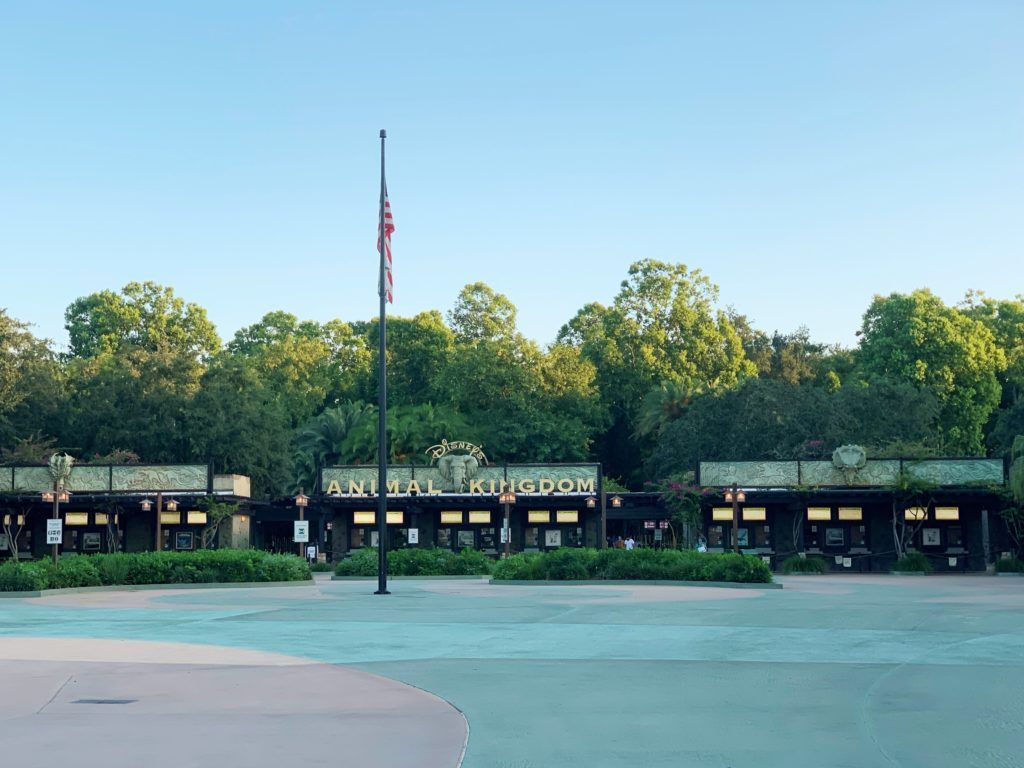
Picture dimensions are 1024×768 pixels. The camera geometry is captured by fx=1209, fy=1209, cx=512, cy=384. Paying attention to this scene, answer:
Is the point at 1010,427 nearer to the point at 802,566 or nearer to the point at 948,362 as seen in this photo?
the point at 948,362

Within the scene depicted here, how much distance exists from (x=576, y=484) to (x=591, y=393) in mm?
25480

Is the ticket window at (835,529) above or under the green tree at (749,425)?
under

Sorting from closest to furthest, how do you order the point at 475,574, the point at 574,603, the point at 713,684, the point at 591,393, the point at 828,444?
the point at 713,684
the point at 574,603
the point at 475,574
the point at 828,444
the point at 591,393

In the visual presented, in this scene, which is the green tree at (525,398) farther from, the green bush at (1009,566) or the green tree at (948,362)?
the green bush at (1009,566)

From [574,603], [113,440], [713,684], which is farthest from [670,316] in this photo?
[713,684]

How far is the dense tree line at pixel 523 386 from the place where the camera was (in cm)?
7300

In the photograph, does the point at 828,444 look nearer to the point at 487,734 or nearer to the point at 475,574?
the point at 475,574

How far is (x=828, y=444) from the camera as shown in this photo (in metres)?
68.2

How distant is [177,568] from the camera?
38250 millimetres

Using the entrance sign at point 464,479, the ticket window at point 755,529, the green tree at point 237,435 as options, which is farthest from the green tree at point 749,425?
the green tree at point 237,435

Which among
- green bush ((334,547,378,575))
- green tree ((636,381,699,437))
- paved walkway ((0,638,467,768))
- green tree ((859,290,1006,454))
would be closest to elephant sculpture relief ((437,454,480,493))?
green bush ((334,547,378,575))

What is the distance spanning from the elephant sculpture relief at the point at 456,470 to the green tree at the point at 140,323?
46.3 metres

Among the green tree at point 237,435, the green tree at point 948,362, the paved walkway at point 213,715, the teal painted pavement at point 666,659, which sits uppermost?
the green tree at point 948,362

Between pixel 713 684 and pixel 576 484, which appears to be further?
pixel 576 484
